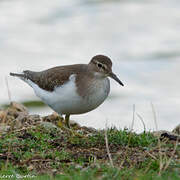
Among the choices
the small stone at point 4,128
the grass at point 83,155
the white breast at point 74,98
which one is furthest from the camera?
the small stone at point 4,128

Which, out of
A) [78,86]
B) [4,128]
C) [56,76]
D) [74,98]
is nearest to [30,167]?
[74,98]

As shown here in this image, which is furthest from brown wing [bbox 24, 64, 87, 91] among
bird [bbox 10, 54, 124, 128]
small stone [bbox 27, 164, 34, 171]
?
small stone [bbox 27, 164, 34, 171]

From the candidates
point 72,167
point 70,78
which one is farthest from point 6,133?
point 72,167

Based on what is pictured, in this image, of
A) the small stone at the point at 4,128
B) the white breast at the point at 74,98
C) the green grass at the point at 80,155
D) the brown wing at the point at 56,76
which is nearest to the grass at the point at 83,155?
the green grass at the point at 80,155

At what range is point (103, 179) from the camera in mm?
6828

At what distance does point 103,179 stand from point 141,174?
532 mm

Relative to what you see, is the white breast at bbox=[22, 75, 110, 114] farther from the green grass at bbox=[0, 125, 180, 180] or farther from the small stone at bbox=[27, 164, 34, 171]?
the small stone at bbox=[27, 164, 34, 171]

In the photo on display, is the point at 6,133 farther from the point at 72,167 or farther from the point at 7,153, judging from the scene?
the point at 72,167

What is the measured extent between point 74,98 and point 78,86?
248 millimetres

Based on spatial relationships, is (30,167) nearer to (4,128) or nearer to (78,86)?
(78,86)

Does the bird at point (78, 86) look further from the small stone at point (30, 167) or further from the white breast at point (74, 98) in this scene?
the small stone at point (30, 167)

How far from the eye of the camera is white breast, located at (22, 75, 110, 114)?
9.30 meters

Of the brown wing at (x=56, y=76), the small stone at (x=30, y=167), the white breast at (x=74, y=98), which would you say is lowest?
the small stone at (x=30, y=167)

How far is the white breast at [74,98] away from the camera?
930 centimetres
